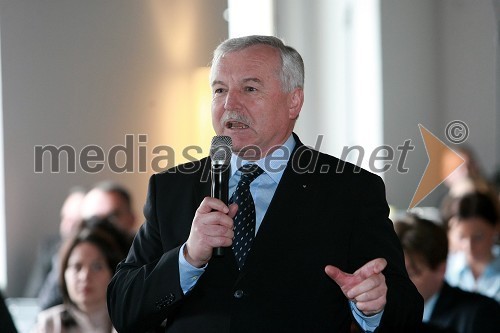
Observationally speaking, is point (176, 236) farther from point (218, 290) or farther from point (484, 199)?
point (484, 199)

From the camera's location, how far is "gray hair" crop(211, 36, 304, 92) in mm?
2268

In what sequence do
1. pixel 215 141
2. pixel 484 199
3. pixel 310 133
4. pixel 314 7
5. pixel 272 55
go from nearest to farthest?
1. pixel 215 141
2. pixel 272 55
3. pixel 484 199
4. pixel 310 133
5. pixel 314 7

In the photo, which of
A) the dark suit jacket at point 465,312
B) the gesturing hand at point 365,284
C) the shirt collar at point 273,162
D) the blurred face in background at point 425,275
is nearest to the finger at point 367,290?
the gesturing hand at point 365,284

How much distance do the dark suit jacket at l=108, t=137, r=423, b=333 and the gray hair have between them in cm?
24

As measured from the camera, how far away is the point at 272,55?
7.46ft

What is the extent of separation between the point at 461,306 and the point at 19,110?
3458mm

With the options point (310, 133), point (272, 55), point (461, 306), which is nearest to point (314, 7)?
point (310, 133)

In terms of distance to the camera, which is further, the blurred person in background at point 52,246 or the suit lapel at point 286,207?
the blurred person in background at point 52,246

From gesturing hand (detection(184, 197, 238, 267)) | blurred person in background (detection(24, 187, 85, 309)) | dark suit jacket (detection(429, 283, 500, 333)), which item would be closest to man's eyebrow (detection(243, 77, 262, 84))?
gesturing hand (detection(184, 197, 238, 267))

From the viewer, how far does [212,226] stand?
6.12 feet

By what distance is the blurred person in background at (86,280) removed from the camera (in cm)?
391

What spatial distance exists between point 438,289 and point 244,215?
1.92m

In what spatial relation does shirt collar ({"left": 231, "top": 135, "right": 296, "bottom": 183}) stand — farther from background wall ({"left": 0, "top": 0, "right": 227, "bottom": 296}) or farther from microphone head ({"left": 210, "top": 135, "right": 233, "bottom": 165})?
background wall ({"left": 0, "top": 0, "right": 227, "bottom": 296})

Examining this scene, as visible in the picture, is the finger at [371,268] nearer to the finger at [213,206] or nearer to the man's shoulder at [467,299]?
the finger at [213,206]
